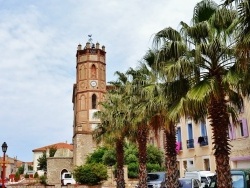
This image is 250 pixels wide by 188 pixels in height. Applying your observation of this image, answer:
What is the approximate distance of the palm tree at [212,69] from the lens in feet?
36.2

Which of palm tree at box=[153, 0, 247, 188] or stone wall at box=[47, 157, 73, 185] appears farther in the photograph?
stone wall at box=[47, 157, 73, 185]

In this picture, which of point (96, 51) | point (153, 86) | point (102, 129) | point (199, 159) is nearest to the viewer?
point (153, 86)

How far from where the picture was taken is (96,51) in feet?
203

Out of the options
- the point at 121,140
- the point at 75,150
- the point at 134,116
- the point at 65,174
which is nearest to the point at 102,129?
the point at 121,140

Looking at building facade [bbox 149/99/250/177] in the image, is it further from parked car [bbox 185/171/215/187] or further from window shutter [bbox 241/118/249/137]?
parked car [bbox 185/171/215/187]

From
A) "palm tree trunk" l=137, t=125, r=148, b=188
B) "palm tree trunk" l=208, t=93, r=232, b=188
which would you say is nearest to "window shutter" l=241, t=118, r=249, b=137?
"palm tree trunk" l=137, t=125, r=148, b=188

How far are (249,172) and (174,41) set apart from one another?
5.91 meters

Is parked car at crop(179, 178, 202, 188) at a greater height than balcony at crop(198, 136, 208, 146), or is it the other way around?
balcony at crop(198, 136, 208, 146)

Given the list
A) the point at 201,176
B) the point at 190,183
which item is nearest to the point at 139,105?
the point at 190,183

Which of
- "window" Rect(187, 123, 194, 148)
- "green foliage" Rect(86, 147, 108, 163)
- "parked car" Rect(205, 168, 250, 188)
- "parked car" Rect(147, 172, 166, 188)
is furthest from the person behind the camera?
"green foliage" Rect(86, 147, 108, 163)

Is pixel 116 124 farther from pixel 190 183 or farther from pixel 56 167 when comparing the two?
pixel 56 167

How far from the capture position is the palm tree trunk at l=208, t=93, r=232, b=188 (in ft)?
35.8

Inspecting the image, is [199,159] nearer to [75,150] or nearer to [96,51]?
[75,150]

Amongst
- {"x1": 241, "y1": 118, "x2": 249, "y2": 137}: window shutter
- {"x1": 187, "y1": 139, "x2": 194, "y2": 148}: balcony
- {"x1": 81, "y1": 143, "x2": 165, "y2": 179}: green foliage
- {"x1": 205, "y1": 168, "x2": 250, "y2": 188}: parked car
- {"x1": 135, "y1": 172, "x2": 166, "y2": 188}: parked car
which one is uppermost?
{"x1": 241, "y1": 118, "x2": 249, "y2": 137}: window shutter
